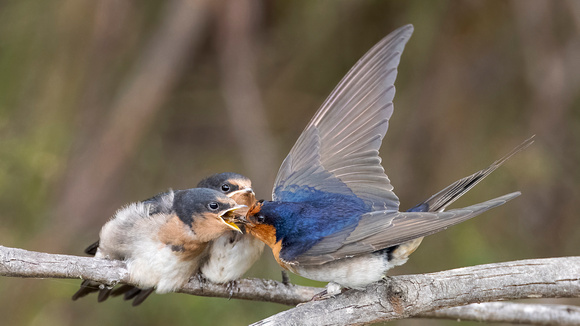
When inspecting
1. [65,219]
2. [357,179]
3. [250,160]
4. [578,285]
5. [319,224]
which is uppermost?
[250,160]

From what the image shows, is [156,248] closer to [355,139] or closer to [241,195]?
[241,195]

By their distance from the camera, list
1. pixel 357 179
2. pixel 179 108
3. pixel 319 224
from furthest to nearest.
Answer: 1. pixel 179 108
2. pixel 357 179
3. pixel 319 224

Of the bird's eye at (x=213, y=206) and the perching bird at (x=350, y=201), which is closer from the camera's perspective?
the perching bird at (x=350, y=201)

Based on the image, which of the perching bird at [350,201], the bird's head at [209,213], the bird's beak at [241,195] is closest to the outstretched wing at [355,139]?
the perching bird at [350,201]

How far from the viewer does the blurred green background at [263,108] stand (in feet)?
12.8

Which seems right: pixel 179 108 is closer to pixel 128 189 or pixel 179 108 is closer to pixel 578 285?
pixel 128 189

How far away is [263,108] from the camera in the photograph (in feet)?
14.8

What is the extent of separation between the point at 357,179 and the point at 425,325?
5.78 ft

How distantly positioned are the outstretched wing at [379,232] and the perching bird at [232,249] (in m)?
0.45

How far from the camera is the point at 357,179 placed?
98.7 inches

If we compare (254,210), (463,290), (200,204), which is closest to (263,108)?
(200,204)

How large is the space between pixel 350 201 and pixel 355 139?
0.86 ft

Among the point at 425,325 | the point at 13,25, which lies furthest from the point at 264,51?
the point at 425,325

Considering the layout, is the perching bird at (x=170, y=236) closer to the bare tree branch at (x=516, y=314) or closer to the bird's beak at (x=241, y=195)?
the bird's beak at (x=241, y=195)
